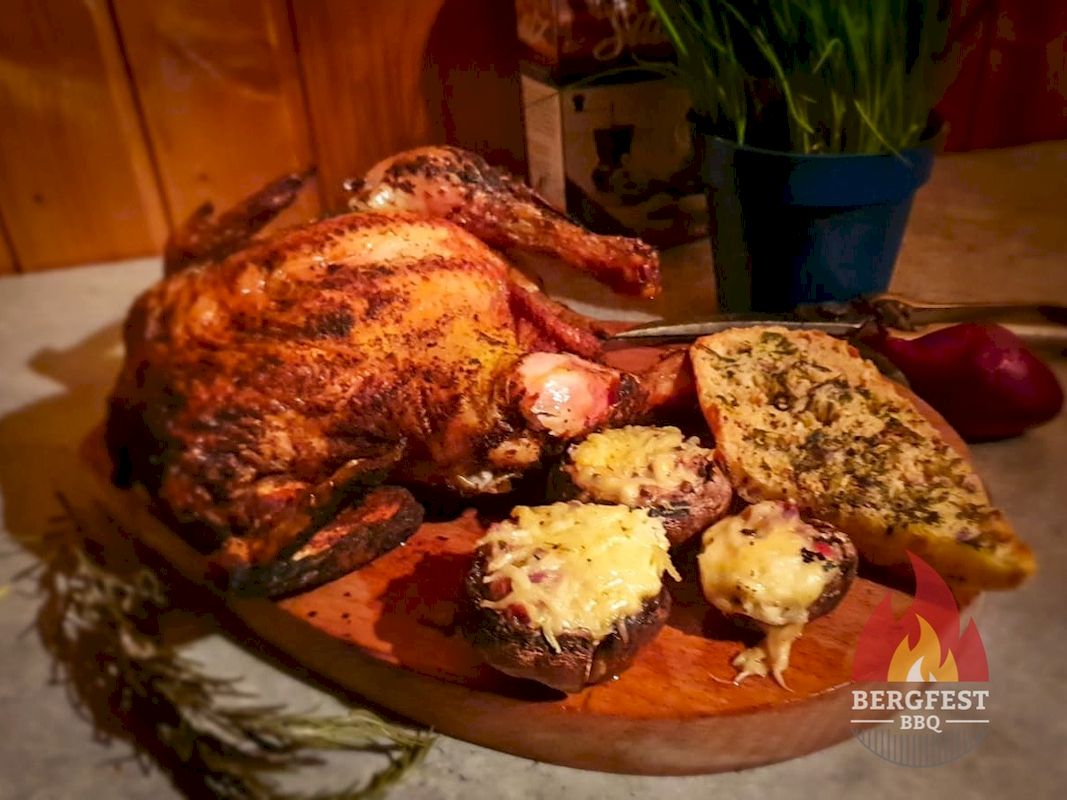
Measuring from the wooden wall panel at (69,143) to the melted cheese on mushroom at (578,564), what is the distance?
0.96m

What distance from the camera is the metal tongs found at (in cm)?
111

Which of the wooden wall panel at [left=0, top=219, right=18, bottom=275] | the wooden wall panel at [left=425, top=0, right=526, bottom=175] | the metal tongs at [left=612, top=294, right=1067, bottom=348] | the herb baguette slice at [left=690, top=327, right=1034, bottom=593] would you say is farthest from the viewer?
the wooden wall panel at [left=0, top=219, right=18, bottom=275]

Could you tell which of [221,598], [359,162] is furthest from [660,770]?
[359,162]

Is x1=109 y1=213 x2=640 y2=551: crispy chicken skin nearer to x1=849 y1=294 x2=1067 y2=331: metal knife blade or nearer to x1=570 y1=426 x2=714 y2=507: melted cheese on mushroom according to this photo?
x1=570 y1=426 x2=714 y2=507: melted cheese on mushroom

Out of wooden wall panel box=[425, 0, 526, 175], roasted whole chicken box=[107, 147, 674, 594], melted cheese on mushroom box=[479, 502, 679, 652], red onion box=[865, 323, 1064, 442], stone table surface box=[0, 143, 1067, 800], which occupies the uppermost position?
wooden wall panel box=[425, 0, 526, 175]

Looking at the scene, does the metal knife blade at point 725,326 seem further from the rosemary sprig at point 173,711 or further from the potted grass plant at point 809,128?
the rosemary sprig at point 173,711

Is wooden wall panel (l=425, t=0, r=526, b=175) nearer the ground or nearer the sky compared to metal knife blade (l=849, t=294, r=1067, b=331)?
nearer the sky

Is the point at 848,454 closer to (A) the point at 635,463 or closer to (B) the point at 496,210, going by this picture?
(A) the point at 635,463

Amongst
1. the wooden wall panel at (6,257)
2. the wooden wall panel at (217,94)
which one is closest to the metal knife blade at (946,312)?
the wooden wall panel at (217,94)

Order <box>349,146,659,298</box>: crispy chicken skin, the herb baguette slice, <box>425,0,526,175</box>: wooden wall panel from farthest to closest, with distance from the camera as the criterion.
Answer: <box>425,0,526,175</box>: wooden wall panel
<box>349,146,659,298</box>: crispy chicken skin
the herb baguette slice

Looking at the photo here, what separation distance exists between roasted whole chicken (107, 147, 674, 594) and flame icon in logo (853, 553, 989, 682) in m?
0.31

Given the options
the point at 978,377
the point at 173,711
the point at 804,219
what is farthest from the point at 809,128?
the point at 173,711

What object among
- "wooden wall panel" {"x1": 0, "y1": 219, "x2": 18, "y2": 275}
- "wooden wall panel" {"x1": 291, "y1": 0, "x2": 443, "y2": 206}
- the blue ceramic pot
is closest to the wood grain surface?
the blue ceramic pot

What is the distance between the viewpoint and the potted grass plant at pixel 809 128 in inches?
44.9
